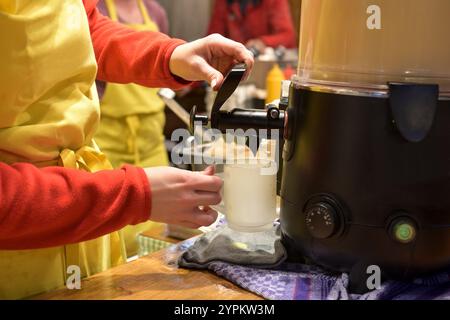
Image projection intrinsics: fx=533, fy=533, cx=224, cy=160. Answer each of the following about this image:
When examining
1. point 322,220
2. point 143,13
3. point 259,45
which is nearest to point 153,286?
point 322,220

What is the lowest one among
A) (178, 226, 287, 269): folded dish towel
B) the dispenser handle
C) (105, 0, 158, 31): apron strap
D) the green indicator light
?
(178, 226, 287, 269): folded dish towel

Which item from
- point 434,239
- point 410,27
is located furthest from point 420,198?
point 410,27

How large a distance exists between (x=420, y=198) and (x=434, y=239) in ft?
0.20

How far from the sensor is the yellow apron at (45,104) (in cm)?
70

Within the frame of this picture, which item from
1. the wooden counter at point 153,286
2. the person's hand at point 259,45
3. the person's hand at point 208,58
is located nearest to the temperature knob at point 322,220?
the wooden counter at point 153,286

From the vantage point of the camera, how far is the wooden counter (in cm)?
70

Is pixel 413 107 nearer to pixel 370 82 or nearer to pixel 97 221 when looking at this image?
pixel 370 82

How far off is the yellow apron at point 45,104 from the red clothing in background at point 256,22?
2384 millimetres

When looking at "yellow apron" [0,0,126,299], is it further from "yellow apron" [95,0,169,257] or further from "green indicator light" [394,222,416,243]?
"yellow apron" [95,0,169,257]

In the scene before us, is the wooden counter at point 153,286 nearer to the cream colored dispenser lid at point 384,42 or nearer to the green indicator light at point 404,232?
the green indicator light at point 404,232

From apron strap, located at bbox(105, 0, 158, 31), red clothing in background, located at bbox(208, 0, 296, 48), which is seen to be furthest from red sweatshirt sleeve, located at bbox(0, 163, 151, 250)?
red clothing in background, located at bbox(208, 0, 296, 48)

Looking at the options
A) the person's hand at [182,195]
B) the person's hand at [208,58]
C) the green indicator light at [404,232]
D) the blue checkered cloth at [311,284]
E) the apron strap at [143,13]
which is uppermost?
the apron strap at [143,13]

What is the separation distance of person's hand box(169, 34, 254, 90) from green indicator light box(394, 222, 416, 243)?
33 cm

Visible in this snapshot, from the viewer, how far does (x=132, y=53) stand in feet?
3.17
